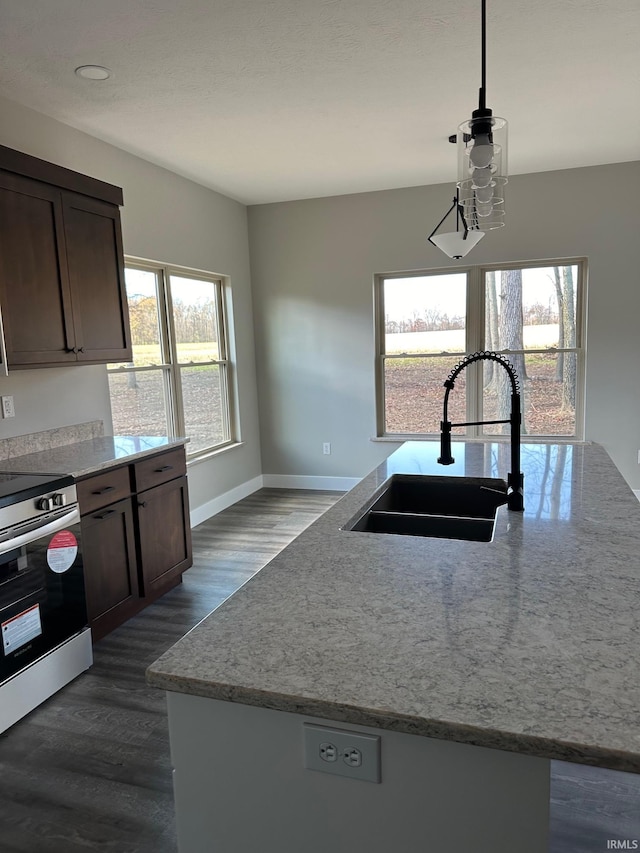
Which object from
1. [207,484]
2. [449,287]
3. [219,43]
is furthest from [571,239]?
[207,484]

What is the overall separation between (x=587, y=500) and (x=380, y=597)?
1.00 meters

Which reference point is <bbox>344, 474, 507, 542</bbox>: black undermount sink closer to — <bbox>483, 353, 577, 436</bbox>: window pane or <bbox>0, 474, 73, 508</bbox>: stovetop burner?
<bbox>0, 474, 73, 508</bbox>: stovetop burner

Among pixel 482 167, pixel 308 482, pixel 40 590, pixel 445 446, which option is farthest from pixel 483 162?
pixel 308 482

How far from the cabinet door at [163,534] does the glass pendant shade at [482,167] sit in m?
2.23

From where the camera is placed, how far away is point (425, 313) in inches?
211

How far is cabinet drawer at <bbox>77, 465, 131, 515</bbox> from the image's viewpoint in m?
2.67

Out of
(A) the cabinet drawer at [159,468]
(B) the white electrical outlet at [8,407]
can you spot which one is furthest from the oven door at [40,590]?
(B) the white electrical outlet at [8,407]

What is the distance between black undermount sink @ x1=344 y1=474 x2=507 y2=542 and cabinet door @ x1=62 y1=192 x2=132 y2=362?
1920mm

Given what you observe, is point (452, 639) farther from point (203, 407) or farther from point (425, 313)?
point (425, 313)

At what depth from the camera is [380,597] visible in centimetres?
123

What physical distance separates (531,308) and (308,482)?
271 centimetres

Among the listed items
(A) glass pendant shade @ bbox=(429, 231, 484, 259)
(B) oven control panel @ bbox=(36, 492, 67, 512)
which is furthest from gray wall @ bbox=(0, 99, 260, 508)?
(A) glass pendant shade @ bbox=(429, 231, 484, 259)

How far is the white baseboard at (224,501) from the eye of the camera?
4.85 metres

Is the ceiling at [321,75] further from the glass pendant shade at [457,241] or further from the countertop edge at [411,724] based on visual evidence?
the countertop edge at [411,724]
